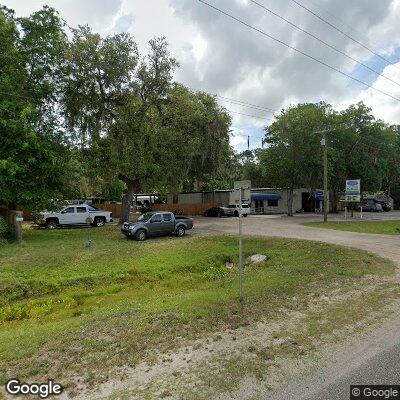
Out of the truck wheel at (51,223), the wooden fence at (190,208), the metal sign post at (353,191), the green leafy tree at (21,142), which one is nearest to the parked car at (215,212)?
the wooden fence at (190,208)

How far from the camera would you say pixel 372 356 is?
552 cm

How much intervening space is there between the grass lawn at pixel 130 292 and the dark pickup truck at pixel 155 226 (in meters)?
0.78

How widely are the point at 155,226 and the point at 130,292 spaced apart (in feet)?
35.0

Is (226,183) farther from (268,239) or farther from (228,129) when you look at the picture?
(268,239)

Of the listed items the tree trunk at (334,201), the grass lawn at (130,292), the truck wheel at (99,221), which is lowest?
the grass lawn at (130,292)

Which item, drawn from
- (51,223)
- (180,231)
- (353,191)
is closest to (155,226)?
(180,231)

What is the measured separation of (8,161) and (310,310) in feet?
55.7

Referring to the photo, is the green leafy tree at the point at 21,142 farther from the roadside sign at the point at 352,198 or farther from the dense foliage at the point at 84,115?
the roadside sign at the point at 352,198

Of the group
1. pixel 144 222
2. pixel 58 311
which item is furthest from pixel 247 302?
pixel 144 222

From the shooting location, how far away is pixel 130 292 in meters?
11.5

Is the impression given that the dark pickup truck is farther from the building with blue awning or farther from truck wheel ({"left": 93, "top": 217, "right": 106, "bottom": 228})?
the building with blue awning

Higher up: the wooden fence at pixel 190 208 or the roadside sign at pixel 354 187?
the roadside sign at pixel 354 187

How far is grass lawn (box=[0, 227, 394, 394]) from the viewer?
18.6 feet

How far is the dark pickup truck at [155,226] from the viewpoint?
2128 centimetres
